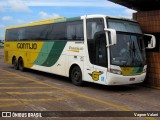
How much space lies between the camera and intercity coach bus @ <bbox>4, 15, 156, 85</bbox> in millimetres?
12367

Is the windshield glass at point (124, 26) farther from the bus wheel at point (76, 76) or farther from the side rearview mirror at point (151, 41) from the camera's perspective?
the bus wheel at point (76, 76)

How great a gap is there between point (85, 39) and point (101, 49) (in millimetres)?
1052

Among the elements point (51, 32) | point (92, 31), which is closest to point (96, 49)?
point (92, 31)

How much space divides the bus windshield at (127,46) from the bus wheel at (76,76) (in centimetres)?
212

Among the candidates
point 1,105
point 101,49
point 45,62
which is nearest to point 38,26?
point 45,62

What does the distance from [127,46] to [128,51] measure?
20 cm

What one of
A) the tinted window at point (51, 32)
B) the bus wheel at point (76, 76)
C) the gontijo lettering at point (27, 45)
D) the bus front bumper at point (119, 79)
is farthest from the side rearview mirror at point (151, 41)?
the gontijo lettering at point (27, 45)

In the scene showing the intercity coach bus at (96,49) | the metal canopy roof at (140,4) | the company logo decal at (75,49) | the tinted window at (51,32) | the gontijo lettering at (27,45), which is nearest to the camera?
the intercity coach bus at (96,49)

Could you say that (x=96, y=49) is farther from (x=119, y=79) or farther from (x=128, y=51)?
(x=119, y=79)

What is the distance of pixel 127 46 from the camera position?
1282 cm

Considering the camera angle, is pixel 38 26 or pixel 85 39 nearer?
pixel 85 39

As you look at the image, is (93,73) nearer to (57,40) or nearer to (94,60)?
(94,60)

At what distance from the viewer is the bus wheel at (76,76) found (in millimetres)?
13880

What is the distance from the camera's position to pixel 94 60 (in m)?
12.9
